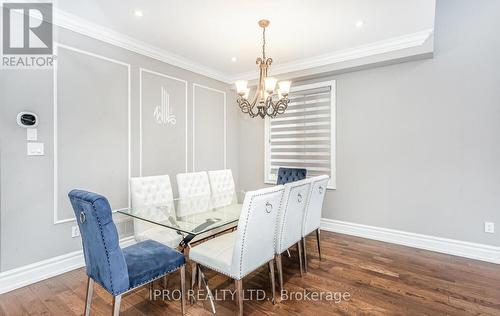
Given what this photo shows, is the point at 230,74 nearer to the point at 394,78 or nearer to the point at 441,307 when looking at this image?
the point at 394,78

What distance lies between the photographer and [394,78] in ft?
11.3

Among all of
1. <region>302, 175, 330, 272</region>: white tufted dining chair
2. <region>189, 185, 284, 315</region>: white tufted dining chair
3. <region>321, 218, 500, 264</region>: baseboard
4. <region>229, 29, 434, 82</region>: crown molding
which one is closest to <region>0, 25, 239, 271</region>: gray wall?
<region>189, 185, 284, 315</region>: white tufted dining chair

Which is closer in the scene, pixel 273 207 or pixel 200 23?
pixel 273 207

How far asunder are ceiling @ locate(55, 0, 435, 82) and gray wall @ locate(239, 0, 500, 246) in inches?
21.7

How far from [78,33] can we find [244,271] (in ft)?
9.93

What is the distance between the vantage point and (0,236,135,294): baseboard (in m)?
2.29

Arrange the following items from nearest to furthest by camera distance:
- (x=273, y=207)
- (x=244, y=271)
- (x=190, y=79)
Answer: (x=244, y=271)
(x=273, y=207)
(x=190, y=79)

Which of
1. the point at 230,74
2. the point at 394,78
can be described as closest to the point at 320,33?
the point at 394,78

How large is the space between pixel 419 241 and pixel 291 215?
7.08ft

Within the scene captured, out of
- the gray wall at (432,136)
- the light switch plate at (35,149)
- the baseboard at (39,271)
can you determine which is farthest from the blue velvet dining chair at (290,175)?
the light switch plate at (35,149)

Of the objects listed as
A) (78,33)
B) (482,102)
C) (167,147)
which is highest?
(78,33)

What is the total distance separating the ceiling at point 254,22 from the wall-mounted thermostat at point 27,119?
43.8 inches

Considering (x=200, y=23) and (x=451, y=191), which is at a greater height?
(x=200, y=23)

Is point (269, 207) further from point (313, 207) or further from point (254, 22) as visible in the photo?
point (254, 22)
